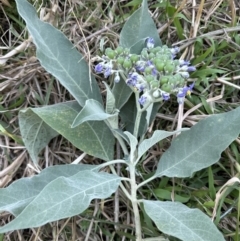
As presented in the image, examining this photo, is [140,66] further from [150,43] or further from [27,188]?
[27,188]

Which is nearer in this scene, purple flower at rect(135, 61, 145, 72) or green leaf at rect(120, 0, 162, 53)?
purple flower at rect(135, 61, 145, 72)

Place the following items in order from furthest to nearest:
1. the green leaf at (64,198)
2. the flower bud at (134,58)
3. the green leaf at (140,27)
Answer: the green leaf at (140,27)
the flower bud at (134,58)
the green leaf at (64,198)

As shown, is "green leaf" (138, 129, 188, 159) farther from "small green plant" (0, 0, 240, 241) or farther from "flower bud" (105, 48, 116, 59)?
"flower bud" (105, 48, 116, 59)

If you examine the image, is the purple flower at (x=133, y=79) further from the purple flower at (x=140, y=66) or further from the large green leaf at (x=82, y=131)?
the large green leaf at (x=82, y=131)

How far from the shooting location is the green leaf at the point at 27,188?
0.95 m

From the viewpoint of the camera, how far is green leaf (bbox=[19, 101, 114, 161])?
101 cm

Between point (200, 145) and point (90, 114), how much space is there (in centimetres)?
25

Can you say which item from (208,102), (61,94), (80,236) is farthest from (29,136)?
(208,102)

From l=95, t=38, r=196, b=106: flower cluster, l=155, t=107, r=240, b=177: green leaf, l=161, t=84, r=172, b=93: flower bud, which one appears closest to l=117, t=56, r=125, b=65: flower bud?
l=95, t=38, r=196, b=106: flower cluster

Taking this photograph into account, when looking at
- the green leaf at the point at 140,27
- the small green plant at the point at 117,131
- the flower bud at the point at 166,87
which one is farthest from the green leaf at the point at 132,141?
the green leaf at the point at 140,27

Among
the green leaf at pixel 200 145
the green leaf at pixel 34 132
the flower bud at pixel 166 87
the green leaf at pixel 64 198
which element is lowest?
the green leaf at pixel 200 145

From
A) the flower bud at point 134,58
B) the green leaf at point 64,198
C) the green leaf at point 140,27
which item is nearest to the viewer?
the green leaf at point 64,198

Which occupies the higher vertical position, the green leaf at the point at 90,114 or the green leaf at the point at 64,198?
the green leaf at the point at 90,114

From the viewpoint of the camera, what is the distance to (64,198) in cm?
87
